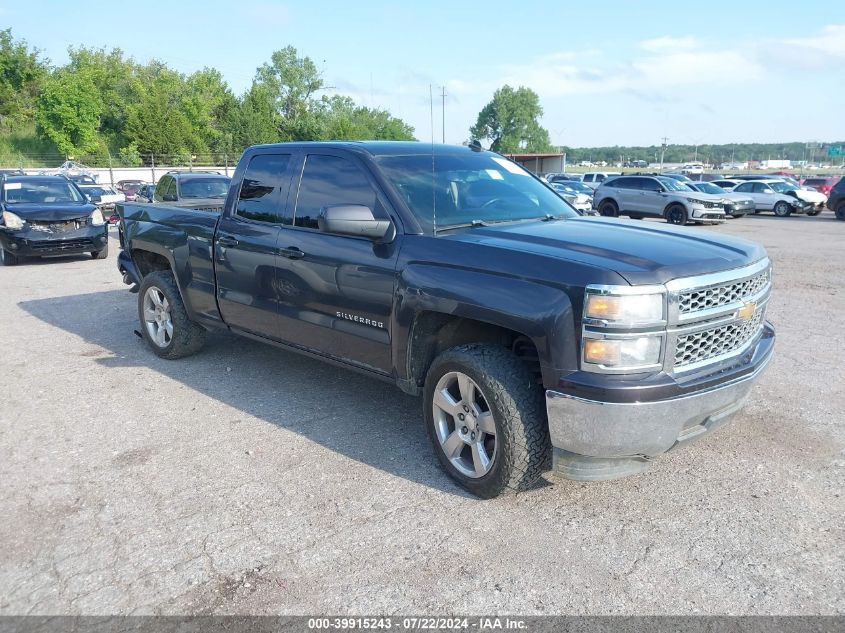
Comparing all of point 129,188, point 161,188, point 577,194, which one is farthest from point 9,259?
point 577,194

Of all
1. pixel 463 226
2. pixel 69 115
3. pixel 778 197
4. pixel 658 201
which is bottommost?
pixel 778 197

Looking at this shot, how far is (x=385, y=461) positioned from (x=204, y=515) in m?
1.13

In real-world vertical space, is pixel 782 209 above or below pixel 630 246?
below

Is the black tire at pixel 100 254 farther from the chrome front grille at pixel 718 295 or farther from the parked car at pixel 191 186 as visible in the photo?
the chrome front grille at pixel 718 295

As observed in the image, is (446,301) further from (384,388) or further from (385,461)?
(384,388)

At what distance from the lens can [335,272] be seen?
448 cm

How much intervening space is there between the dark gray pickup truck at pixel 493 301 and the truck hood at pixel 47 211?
8.80m

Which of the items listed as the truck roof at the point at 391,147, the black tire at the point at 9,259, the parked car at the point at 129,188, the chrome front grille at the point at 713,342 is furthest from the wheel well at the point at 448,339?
the parked car at the point at 129,188

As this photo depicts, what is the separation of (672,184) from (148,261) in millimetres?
21091

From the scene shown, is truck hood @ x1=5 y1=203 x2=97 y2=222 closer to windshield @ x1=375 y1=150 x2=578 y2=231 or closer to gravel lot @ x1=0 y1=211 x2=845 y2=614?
gravel lot @ x1=0 y1=211 x2=845 y2=614

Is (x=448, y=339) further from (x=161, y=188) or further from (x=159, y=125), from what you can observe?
(x=159, y=125)

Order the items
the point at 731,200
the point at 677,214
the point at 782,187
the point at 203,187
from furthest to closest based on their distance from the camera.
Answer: the point at 782,187
the point at 731,200
the point at 677,214
the point at 203,187

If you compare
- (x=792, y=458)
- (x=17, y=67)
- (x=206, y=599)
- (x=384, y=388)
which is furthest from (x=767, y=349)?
(x=17, y=67)

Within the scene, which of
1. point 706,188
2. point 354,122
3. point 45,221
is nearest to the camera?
point 45,221
